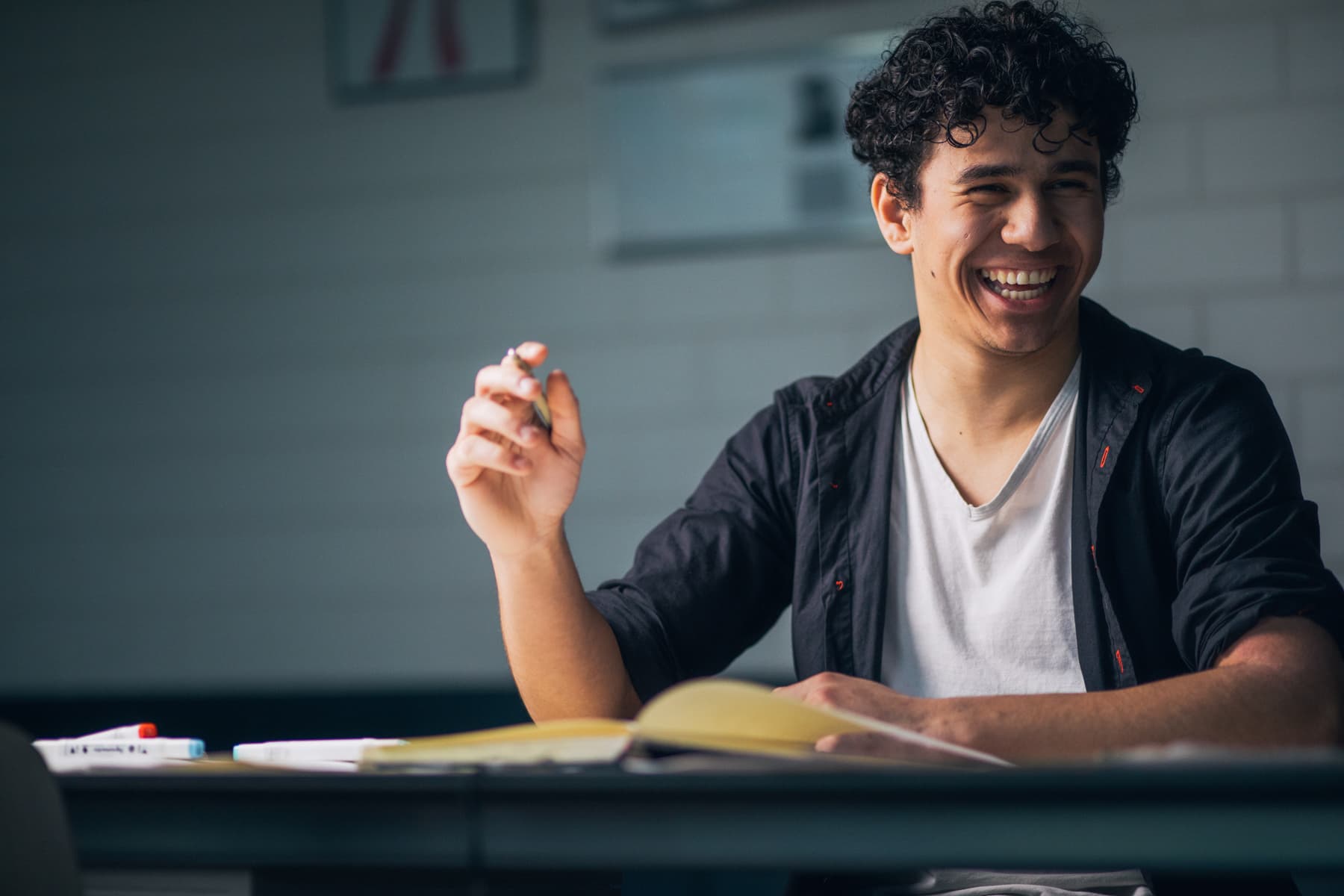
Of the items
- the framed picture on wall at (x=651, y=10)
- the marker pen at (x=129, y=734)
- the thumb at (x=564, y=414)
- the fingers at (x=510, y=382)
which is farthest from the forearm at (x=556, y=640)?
the framed picture on wall at (x=651, y=10)

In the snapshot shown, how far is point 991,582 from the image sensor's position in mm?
1419

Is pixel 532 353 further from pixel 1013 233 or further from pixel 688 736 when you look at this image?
pixel 1013 233

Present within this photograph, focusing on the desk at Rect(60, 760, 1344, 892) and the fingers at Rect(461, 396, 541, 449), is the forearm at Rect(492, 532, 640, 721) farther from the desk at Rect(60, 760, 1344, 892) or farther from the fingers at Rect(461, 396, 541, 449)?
the desk at Rect(60, 760, 1344, 892)

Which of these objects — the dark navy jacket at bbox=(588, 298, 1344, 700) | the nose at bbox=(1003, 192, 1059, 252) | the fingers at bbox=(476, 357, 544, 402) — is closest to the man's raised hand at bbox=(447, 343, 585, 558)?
the fingers at bbox=(476, 357, 544, 402)

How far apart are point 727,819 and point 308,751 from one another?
37 cm

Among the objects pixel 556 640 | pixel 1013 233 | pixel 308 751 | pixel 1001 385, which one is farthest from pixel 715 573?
pixel 308 751

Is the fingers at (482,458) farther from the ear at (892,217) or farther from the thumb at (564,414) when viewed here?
the ear at (892,217)

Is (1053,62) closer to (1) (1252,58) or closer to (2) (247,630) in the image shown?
(1) (1252,58)

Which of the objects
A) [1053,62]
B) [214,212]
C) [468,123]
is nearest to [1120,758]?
[1053,62]

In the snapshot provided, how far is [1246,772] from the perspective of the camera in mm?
523

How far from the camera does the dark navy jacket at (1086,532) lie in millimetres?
1205

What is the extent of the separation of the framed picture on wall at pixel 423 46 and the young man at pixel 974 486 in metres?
1.62

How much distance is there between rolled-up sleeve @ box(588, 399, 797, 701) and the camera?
1.41 metres

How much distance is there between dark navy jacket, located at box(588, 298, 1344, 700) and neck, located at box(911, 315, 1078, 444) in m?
0.04
